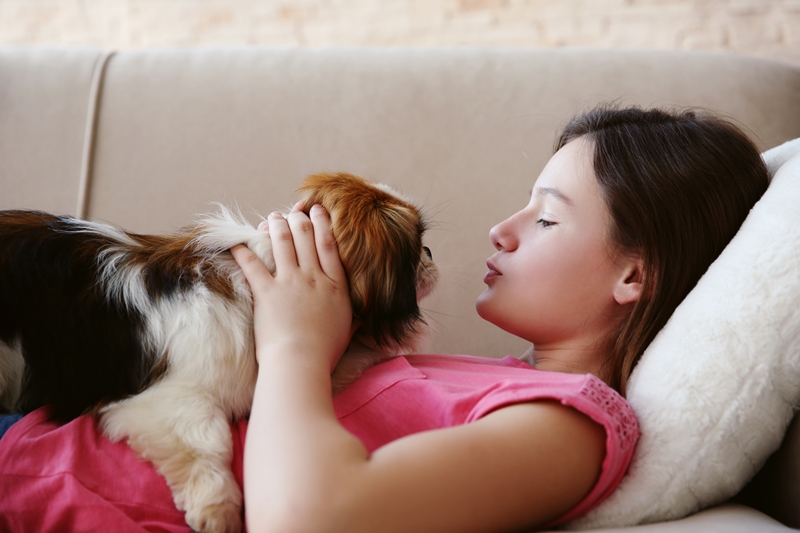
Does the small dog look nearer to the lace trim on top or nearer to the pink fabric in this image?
the pink fabric

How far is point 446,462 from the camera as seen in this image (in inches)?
31.6

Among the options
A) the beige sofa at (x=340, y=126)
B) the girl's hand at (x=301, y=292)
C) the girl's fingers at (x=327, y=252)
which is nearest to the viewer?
the girl's hand at (x=301, y=292)

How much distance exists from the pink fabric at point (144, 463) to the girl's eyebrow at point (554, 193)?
388 millimetres

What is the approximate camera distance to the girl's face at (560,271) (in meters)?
1.24

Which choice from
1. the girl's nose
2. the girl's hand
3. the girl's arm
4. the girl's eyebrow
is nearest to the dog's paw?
the girl's arm

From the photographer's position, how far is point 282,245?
45.4 inches

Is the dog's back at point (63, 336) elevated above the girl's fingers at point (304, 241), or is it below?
below

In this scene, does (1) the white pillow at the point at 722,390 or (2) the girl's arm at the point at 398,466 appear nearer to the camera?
(2) the girl's arm at the point at 398,466

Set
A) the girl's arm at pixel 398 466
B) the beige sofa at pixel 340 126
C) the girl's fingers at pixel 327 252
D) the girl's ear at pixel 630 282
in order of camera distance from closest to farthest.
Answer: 1. the girl's arm at pixel 398 466
2. the girl's fingers at pixel 327 252
3. the girl's ear at pixel 630 282
4. the beige sofa at pixel 340 126

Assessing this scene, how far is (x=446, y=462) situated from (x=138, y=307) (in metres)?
0.57

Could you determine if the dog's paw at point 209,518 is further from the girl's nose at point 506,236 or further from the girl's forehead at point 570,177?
the girl's forehead at point 570,177

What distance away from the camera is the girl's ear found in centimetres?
124

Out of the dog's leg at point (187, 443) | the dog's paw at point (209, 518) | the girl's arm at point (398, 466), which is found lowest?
the dog's paw at point (209, 518)

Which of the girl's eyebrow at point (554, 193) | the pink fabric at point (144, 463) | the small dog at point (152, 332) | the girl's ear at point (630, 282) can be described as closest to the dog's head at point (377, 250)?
the small dog at point (152, 332)
